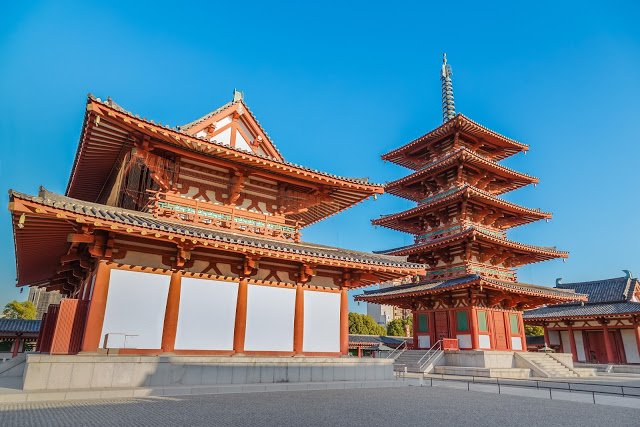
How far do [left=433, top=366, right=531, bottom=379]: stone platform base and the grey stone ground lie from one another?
1128 centimetres

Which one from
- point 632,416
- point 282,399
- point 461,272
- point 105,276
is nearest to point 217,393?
point 282,399

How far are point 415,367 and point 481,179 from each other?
17.0 meters

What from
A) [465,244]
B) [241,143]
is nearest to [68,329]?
[241,143]

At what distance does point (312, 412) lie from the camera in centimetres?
926

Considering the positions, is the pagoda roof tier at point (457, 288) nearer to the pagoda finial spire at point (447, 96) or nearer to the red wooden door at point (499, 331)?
the red wooden door at point (499, 331)

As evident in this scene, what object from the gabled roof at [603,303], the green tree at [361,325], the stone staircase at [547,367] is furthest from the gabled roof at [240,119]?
the green tree at [361,325]

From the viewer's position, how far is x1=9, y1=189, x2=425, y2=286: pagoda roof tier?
10.7m

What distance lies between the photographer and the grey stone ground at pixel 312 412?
803cm

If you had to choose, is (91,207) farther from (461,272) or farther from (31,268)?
(461,272)

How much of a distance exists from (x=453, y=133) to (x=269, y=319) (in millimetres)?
25158

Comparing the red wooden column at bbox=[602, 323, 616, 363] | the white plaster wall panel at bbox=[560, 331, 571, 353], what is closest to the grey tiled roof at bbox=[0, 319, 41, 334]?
the white plaster wall panel at bbox=[560, 331, 571, 353]

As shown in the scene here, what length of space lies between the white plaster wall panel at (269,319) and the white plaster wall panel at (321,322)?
0.73 metres

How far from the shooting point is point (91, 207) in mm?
11703

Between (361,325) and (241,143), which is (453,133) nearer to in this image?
(241,143)
